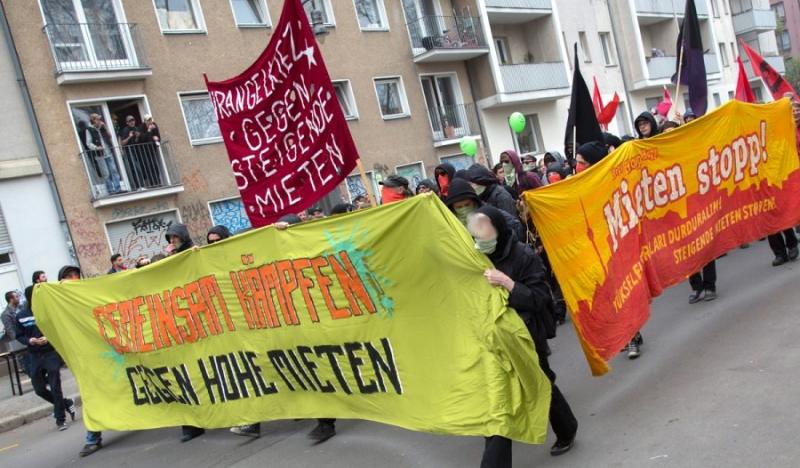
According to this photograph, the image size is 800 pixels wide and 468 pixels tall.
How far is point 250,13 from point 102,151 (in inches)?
253

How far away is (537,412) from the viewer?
4109mm

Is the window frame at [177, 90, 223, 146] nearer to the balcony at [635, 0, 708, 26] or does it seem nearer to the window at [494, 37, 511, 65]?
the window at [494, 37, 511, 65]

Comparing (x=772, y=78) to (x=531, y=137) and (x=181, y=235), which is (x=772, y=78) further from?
(x=531, y=137)

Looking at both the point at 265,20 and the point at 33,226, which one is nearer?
the point at 33,226

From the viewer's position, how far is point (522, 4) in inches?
1121

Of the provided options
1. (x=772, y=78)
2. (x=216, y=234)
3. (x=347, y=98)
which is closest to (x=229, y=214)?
(x=347, y=98)

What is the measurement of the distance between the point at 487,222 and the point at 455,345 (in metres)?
0.83

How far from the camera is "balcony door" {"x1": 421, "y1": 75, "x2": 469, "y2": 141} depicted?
25.1m

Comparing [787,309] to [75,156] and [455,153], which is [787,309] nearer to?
[75,156]

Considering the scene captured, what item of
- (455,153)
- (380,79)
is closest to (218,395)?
(380,79)

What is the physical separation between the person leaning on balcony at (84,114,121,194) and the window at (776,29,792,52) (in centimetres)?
7201

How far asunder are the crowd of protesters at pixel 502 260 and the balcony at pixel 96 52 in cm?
650

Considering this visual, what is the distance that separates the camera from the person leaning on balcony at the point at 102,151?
16266 mm

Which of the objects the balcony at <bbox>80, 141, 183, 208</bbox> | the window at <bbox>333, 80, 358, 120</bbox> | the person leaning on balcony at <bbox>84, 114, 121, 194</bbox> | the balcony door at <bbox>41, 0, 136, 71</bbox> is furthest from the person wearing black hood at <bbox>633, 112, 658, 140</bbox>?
the window at <bbox>333, 80, 358, 120</bbox>
